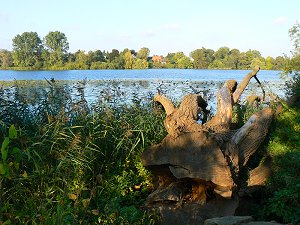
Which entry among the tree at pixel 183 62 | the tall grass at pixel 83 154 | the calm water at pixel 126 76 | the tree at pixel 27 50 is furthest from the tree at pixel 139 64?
the tall grass at pixel 83 154

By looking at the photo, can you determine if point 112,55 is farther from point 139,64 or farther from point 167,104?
point 167,104

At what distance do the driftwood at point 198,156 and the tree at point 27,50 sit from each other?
53161mm

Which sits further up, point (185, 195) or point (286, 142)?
point (286, 142)

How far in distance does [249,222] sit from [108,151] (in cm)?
248

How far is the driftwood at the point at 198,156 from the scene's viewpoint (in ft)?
16.4

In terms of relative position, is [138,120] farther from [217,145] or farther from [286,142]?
[286,142]

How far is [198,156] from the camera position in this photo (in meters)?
5.10

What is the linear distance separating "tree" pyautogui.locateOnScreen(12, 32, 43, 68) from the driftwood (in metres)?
53.2

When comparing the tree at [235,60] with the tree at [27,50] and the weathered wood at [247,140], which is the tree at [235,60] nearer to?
the tree at [27,50]

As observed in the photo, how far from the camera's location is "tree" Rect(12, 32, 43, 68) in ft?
193

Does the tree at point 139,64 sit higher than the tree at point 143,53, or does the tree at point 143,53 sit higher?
the tree at point 143,53

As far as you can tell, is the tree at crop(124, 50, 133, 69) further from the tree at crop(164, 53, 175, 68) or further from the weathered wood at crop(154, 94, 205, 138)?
the weathered wood at crop(154, 94, 205, 138)

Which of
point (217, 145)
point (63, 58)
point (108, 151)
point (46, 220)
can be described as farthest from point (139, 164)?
point (63, 58)

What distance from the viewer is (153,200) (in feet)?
17.2
